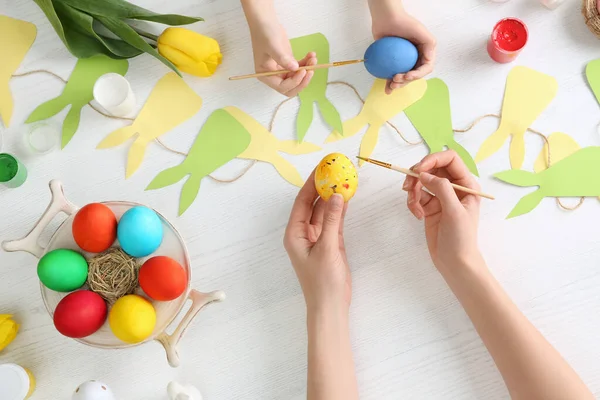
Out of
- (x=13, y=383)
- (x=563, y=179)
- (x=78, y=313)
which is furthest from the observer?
(x=563, y=179)

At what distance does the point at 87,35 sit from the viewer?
1139 mm

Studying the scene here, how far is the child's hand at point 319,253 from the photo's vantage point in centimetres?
99

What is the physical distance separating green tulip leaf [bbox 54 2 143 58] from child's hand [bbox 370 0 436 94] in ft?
1.70

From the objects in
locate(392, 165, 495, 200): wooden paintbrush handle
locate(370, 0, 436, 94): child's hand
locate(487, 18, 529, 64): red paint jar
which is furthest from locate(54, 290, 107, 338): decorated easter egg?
locate(487, 18, 529, 64): red paint jar

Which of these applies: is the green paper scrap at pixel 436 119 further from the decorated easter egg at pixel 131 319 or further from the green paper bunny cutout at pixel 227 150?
the decorated easter egg at pixel 131 319

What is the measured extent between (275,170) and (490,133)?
46 centimetres

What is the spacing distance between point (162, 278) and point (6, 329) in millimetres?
381

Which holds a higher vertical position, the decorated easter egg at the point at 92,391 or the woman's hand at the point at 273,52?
the woman's hand at the point at 273,52

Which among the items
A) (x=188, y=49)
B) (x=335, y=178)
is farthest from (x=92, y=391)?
(x=188, y=49)

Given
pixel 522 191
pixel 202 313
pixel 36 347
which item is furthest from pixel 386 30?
pixel 36 347

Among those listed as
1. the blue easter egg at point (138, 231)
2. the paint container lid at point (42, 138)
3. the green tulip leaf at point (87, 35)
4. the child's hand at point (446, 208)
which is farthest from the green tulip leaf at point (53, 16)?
the child's hand at point (446, 208)

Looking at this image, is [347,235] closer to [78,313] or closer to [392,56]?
[392,56]

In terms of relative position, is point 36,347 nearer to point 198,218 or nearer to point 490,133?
point 198,218

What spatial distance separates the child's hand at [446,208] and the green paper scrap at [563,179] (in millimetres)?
110
